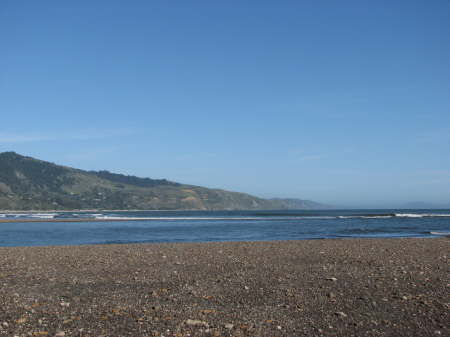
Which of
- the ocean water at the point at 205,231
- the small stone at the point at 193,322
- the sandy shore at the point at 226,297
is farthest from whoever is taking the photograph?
the ocean water at the point at 205,231

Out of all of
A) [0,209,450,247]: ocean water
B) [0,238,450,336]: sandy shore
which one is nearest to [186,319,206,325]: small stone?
[0,238,450,336]: sandy shore

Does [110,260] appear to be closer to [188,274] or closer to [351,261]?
[188,274]

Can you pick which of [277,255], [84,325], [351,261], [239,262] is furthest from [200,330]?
[277,255]

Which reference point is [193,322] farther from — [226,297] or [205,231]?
[205,231]

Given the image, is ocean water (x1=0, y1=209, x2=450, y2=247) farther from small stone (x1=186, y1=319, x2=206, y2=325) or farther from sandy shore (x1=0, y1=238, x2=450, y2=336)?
small stone (x1=186, y1=319, x2=206, y2=325)

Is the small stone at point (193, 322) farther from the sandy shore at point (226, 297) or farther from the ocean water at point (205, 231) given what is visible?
the ocean water at point (205, 231)

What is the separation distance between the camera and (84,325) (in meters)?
8.32

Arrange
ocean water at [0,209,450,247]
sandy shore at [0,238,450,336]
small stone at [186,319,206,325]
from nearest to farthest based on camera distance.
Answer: sandy shore at [0,238,450,336] < small stone at [186,319,206,325] < ocean water at [0,209,450,247]

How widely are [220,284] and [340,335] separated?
4904mm

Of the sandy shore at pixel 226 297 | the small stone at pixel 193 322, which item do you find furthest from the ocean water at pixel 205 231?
the small stone at pixel 193 322

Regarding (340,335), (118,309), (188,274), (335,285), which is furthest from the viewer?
(188,274)

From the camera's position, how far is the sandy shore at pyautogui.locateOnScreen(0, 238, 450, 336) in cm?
827

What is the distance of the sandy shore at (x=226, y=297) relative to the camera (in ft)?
27.1

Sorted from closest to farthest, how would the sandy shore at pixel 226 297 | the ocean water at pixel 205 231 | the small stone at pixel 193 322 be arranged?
the sandy shore at pixel 226 297 < the small stone at pixel 193 322 < the ocean water at pixel 205 231
